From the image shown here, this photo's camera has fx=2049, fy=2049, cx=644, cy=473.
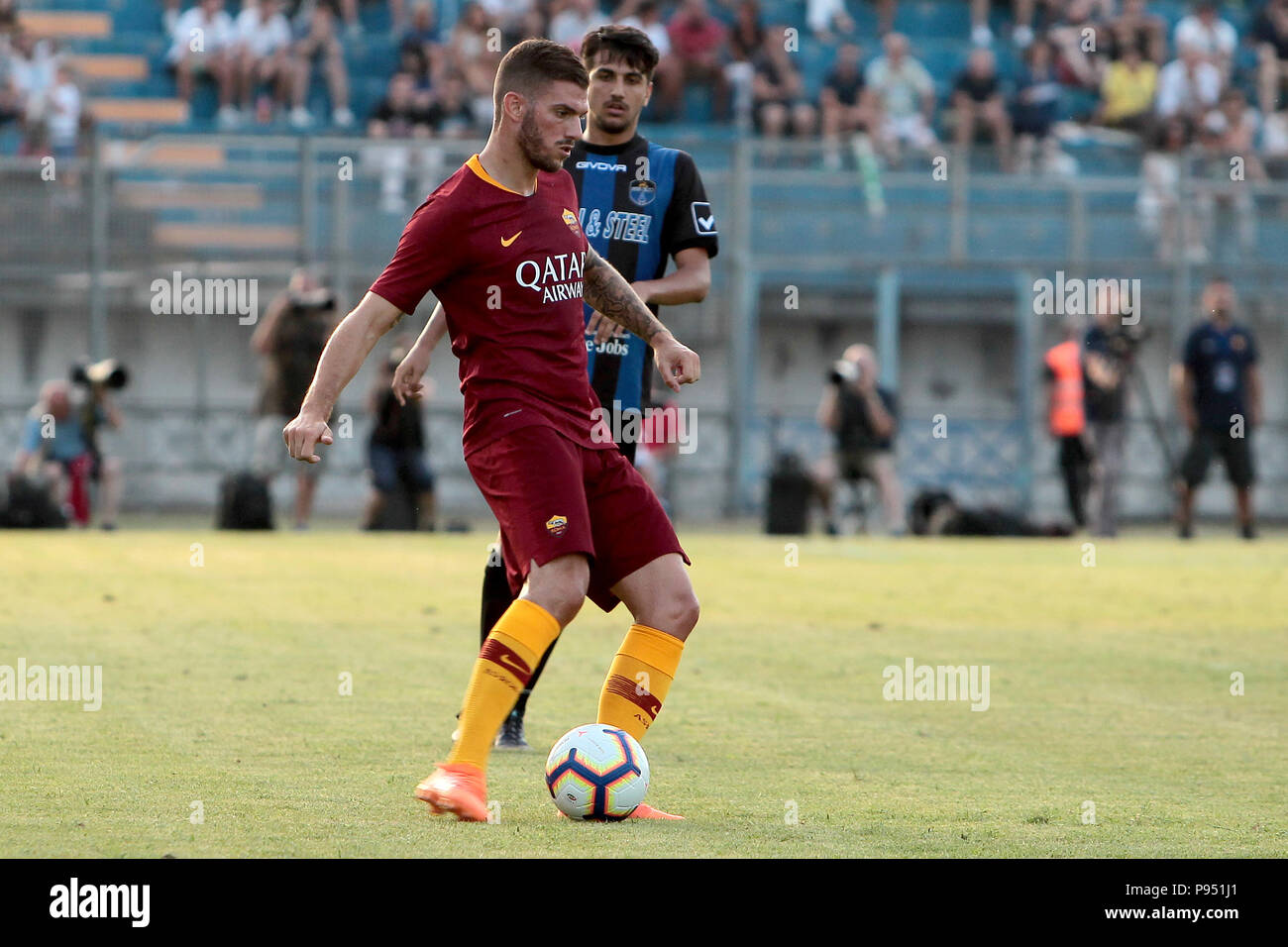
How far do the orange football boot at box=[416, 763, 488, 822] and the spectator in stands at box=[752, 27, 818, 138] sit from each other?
20144mm

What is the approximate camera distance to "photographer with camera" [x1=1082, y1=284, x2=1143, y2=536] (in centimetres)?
2067

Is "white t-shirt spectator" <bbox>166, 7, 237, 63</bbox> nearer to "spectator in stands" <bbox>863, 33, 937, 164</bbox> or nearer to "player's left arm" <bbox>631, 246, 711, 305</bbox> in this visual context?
"spectator in stands" <bbox>863, 33, 937, 164</bbox>

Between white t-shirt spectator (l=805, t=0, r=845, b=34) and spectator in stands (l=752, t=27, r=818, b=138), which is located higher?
white t-shirt spectator (l=805, t=0, r=845, b=34)

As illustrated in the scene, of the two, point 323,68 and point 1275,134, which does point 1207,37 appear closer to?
point 1275,134

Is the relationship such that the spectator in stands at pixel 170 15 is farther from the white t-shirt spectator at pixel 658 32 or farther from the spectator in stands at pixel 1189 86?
the spectator in stands at pixel 1189 86

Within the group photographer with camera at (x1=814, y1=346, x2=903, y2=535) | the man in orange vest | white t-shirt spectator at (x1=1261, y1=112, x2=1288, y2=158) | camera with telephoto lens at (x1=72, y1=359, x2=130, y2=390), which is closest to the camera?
camera with telephoto lens at (x1=72, y1=359, x2=130, y2=390)

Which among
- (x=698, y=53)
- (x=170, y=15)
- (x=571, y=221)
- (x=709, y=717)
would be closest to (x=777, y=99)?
(x=698, y=53)

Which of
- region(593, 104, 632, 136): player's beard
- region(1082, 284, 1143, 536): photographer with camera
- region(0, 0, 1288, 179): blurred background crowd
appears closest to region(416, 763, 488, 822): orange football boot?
region(593, 104, 632, 136): player's beard

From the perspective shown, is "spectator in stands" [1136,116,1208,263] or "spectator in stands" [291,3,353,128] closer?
"spectator in stands" [1136,116,1208,263]

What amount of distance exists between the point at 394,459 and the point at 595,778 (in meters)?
14.3

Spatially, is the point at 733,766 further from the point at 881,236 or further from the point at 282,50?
the point at 282,50

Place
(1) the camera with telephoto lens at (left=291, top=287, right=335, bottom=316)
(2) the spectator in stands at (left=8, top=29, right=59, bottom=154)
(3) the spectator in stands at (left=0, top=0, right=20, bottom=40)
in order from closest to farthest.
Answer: (1) the camera with telephoto lens at (left=291, top=287, right=335, bottom=316) → (2) the spectator in stands at (left=8, top=29, right=59, bottom=154) → (3) the spectator in stands at (left=0, top=0, right=20, bottom=40)

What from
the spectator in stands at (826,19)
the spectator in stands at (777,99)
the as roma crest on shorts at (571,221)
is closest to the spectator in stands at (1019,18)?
the spectator in stands at (826,19)

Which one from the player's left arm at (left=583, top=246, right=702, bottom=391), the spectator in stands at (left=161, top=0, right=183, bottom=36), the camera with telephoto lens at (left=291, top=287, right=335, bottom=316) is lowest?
the player's left arm at (left=583, top=246, right=702, bottom=391)
